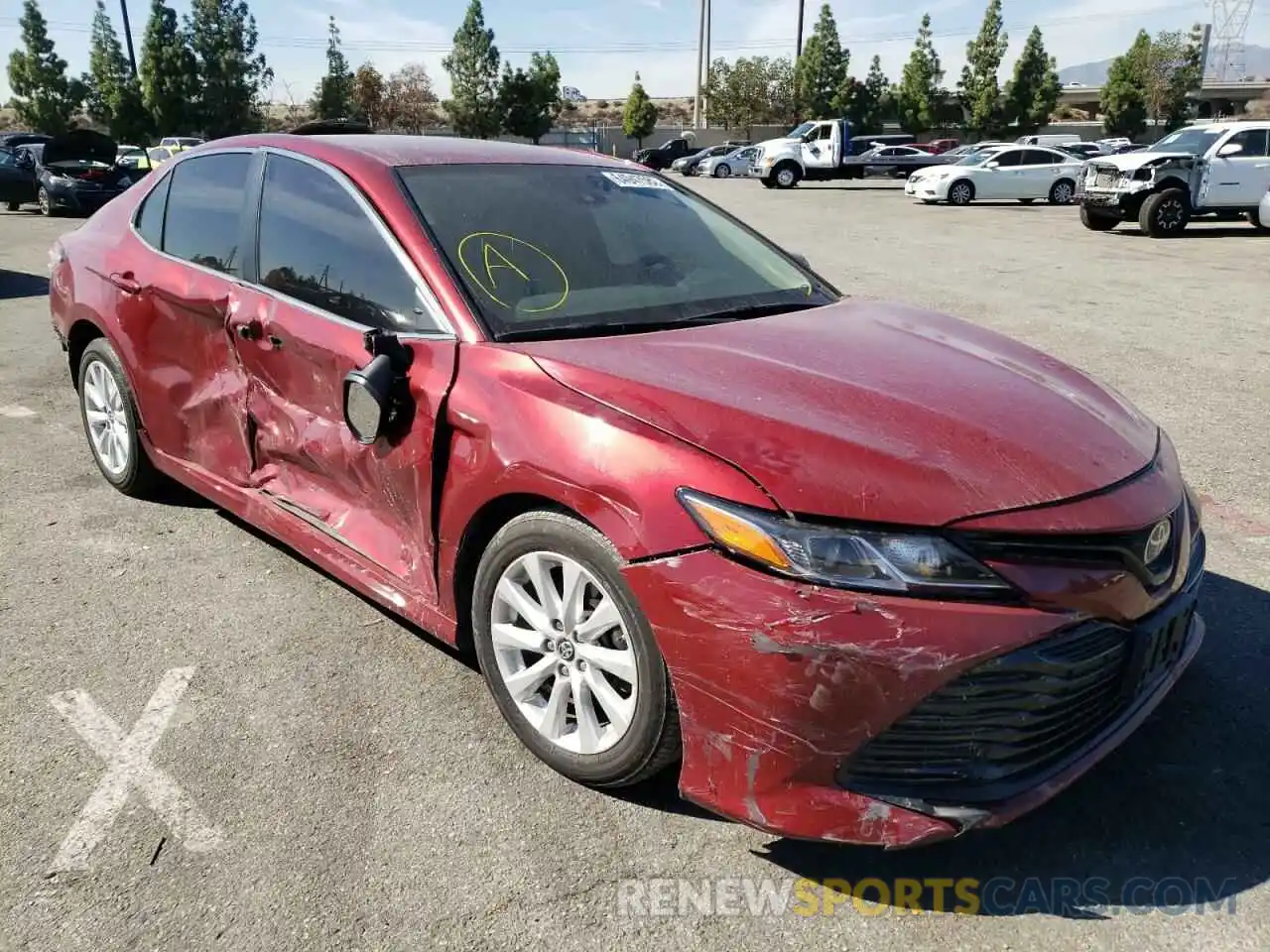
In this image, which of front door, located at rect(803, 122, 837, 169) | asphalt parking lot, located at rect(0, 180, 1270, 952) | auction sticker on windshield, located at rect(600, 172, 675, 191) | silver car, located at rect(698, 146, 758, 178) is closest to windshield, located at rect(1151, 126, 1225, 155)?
asphalt parking lot, located at rect(0, 180, 1270, 952)

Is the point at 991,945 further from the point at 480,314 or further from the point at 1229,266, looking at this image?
the point at 1229,266

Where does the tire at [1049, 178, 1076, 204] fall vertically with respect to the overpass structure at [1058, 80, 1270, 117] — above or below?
below

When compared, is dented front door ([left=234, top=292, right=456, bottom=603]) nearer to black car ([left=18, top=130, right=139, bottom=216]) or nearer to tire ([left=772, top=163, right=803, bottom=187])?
black car ([left=18, top=130, right=139, bottom=216])

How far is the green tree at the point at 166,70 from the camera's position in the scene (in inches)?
2243

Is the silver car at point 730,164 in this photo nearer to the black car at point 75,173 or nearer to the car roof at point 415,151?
the black car at point 75,173

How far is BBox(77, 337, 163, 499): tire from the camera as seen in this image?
14.1ft

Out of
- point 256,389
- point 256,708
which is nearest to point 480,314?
point 256,389

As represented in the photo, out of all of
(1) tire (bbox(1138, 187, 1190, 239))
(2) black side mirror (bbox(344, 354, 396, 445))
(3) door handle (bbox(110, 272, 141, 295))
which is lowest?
(1) tire (bbox(1138, 187, 1190, 239))

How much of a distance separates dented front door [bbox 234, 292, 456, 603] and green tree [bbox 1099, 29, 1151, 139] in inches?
2770

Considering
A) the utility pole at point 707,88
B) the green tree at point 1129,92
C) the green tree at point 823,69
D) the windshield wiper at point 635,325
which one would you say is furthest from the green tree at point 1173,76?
the windshield wiper at point 635,325

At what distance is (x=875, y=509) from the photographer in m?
2.08

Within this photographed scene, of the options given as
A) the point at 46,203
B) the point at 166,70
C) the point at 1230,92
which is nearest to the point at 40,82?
the point at 166,70

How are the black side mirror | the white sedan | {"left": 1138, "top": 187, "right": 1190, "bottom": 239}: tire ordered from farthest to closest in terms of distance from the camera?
the white sedan → {"left": 1138, "top": 187, "right": 1190, "bottom": 239}: tire → the black side mirror

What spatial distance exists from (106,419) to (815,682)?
12.7 ft
